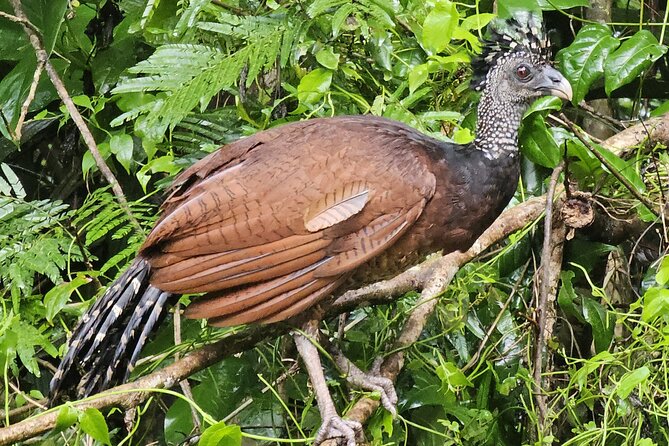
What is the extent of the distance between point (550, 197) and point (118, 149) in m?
1.39

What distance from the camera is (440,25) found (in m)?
2.47

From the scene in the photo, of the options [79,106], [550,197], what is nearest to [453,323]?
[550,197]

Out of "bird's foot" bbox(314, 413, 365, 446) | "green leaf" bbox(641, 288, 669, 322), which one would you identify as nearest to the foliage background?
"green leaf" bbox(641, 288, 669, 322)

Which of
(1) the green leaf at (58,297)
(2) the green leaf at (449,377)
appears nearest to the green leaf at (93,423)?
(1) the green leaf at (58,297)

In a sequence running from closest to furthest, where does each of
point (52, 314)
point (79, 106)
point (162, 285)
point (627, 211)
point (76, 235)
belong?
point (162, 285) < point (52, 314) < point (76, 235) < point (627, 211) < point (79, 106)

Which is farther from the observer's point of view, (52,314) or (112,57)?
(112,57)

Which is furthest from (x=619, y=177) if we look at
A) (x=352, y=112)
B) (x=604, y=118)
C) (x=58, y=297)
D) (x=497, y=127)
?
(x=58, y=297)

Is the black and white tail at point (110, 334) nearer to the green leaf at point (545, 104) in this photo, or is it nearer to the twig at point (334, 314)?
the twig at point (334, 314)

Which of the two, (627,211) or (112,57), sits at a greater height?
(112,57)

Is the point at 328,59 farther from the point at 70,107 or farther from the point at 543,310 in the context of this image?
the point at 543,310

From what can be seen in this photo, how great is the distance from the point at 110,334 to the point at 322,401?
583 millimetres

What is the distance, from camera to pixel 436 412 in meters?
2.56

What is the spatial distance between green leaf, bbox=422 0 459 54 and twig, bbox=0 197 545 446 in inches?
25.0

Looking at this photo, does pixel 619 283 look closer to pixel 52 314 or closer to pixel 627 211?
pixel 627 211
